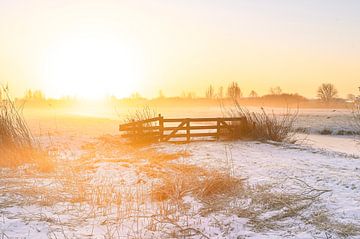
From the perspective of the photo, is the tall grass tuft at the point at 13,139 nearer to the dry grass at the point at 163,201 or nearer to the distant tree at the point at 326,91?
the dry grass at the point at 163,201

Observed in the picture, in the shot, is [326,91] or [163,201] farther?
[326,91]

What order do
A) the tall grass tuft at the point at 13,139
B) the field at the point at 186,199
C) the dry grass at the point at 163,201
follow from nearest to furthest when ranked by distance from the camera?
the field at the point at 186,199, the dry grass at the point at 163,201, the tall grass tuft at the point at 13,139

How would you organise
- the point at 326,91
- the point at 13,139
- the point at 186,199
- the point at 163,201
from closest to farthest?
1. the point at 163,201
2. the point at 186,199
3. the point at 13,139
4. the point at 326,91

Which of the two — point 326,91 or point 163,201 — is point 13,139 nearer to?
point 163,201

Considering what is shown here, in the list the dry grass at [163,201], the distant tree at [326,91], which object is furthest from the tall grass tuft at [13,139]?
the distant tree at [326,91]

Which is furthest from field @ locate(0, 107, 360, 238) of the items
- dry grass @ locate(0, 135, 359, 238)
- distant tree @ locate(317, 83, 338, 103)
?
distant tree @ locate(317, 83, 338, 103)

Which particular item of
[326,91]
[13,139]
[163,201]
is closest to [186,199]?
[163,201]

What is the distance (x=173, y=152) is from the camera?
50.8 ft

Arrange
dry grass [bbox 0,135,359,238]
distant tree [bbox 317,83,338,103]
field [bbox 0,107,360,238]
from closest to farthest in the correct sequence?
field [bbox 0,107,360,238]
dry grass [bbox 0,135,359,238]
distant tree [bbox 317,83,338,103]

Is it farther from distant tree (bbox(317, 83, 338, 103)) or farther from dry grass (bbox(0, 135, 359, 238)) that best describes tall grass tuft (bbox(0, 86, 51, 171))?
distant tree (bbox(317, 83, 338, 103))

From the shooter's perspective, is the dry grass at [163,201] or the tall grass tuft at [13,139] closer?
the dry grass at [163,201]

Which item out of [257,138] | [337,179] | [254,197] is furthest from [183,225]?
[257,138]

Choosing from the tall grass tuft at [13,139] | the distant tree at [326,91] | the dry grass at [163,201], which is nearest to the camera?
the dry grass at [163,201]

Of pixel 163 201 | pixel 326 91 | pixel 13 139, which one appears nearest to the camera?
pixel 163 201
